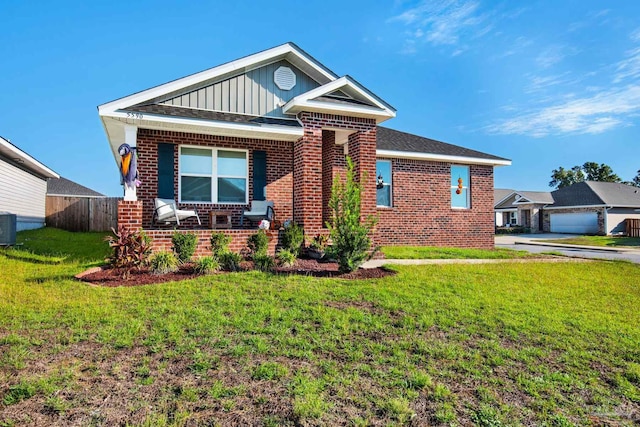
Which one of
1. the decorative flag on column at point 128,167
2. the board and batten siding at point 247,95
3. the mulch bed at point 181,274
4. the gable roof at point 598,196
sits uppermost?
the board and batten siding at point 247,95

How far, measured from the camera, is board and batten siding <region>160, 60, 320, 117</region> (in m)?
9.75

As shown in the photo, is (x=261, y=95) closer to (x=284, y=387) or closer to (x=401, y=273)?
(x=401, y=273)

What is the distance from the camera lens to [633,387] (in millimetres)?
3297

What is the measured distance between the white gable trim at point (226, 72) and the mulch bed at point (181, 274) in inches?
150

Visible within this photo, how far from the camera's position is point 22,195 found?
53.5 ft

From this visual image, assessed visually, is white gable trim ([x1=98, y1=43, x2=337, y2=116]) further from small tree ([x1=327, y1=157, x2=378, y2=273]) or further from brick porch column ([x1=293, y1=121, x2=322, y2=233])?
small tree ([x1=327, y1=157, x2=378, y2=273])

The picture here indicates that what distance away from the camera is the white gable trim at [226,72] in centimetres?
836

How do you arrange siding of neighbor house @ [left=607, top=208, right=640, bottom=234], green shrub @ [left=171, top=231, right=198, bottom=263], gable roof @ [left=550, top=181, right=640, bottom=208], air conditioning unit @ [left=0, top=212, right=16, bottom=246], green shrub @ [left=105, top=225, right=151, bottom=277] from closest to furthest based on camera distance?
green shrub @ [left=105, top=225, right=151, bottom=277], green shrub @ [left=171, top=231, right=198, bottom=263], air conditioning unit @ [left=0, top=212, right=16, bottom=246], siding of neighbor house @ [left=607, top=208, right=640, bottom=234], gable roof @ [left=550, top=181, right=640, bottom=208]

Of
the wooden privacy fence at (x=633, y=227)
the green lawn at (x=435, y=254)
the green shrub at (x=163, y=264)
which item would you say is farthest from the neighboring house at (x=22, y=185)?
the wooden privacy fence at (x=633, y=227)

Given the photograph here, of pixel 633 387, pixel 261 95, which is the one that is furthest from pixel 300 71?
pixel 633 387

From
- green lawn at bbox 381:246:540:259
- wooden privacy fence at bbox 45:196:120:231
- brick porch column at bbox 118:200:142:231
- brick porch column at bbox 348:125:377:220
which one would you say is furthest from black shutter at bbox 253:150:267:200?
wooden privacy fence at bbox 45:196:120:231

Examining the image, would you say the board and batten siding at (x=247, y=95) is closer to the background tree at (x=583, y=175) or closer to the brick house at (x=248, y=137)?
the brick house at (x=248, y=137)

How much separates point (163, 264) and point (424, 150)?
996cm

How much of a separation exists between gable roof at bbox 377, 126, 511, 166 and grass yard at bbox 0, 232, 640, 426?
741cm
